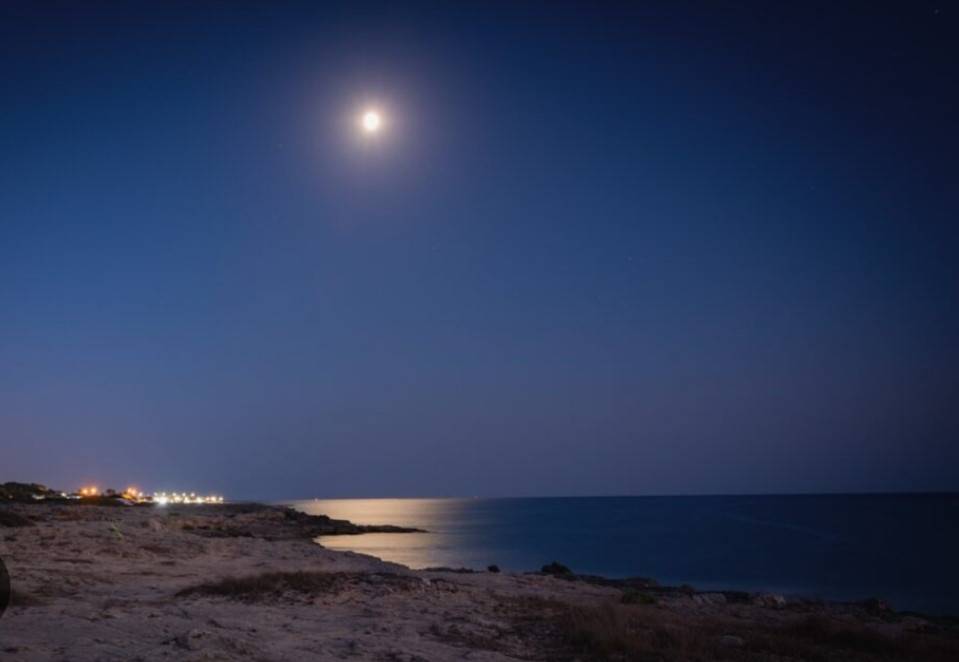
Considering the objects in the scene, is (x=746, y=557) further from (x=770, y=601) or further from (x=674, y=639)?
(x=674, y=639)

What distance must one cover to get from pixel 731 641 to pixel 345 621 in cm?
826

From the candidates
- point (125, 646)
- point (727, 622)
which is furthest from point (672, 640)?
point (125, 646)

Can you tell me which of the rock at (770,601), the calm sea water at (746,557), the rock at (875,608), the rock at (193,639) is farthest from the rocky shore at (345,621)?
the calm sea water at (746,557)

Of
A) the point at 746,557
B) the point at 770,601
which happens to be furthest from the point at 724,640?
the point at 746,557

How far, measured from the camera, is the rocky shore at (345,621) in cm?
1138

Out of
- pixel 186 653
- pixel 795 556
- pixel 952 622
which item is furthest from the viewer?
pixel 795 556

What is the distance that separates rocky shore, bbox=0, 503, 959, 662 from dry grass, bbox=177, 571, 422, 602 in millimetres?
51

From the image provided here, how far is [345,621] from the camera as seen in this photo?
14.5 m

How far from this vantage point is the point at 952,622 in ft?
89.9

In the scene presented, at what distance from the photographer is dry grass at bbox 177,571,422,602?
1661cm

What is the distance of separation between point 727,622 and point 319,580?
36.8ft

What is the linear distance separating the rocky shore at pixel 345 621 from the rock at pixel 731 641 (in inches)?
1.3

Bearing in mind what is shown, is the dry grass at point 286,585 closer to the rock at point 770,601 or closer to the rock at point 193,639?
the rock at point 193,639

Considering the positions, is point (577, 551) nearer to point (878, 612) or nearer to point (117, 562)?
point (878, 612)
